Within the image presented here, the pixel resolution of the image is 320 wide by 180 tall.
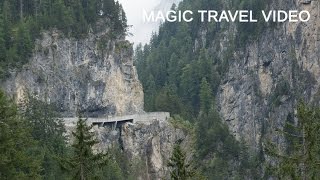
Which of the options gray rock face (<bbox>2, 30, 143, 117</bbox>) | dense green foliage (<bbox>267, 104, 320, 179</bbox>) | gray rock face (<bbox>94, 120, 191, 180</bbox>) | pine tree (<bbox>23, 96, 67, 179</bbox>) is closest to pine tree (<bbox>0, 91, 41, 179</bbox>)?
dense green foliage (<bbox>267, 104, 320, 179</bbox>)

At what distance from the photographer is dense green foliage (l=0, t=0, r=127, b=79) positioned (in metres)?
66.9

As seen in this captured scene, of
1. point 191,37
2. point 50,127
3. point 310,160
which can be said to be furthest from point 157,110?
point 310,160

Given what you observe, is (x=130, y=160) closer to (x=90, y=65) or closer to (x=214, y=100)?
(x=90, y=65)

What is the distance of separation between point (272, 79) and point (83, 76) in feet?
95.3

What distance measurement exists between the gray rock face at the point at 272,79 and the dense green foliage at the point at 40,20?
2332 cm

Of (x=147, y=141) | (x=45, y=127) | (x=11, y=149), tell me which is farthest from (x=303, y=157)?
(x=147, y=141)

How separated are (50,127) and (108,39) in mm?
19518

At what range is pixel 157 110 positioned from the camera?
82.6 meters

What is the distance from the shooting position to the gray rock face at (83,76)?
69.6 metres

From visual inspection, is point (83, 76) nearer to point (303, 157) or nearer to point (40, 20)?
point (40, 20)

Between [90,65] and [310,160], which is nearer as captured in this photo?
[310,160]

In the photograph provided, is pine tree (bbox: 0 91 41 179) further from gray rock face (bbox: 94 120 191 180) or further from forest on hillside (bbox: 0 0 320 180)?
gray rock face (bbox: 94 120 191 180)

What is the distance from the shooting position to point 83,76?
73.5 metres

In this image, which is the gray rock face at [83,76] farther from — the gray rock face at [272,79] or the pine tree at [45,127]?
the gray rock face at [272,79]
